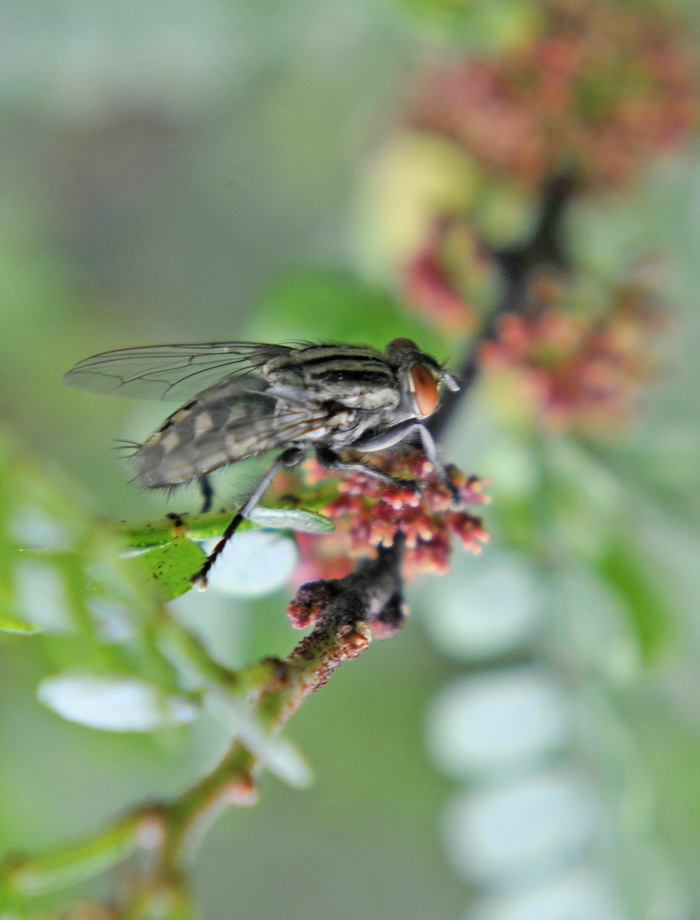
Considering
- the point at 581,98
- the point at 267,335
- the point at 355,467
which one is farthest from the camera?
the point at 581,98

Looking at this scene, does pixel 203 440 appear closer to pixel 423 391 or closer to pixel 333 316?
pixel 423 391

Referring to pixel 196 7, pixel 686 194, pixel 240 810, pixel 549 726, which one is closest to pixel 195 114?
pixel 196 7

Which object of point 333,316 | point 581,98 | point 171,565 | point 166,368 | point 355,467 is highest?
point 581,98

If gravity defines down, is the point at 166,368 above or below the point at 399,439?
above

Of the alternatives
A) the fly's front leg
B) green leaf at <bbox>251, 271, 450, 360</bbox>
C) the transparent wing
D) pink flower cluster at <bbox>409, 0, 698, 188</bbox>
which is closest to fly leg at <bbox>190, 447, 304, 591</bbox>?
the fly's front leg

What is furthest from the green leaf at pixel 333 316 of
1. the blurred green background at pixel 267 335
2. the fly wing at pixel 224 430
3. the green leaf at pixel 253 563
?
the green leaf at pixel 253 563

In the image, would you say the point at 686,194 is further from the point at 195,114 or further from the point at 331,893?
the point at 331,893

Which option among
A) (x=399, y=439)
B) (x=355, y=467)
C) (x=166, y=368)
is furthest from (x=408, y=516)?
(x=166, y=368)
